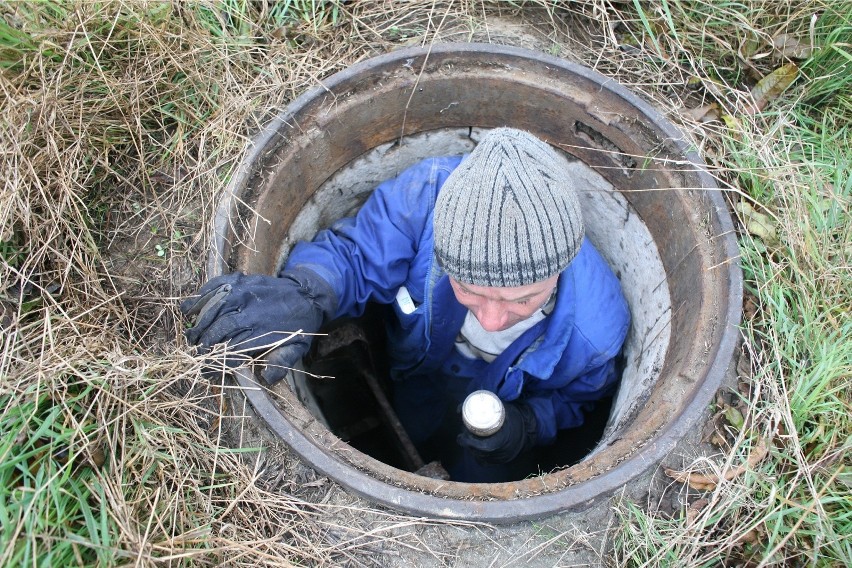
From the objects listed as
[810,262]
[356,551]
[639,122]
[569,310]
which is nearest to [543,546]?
[356,551]

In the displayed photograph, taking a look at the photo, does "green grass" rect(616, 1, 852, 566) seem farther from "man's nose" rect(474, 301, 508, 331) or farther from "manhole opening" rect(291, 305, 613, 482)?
"manhole opening" rect(291, 305, 613, 482)

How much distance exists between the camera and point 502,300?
1786mm

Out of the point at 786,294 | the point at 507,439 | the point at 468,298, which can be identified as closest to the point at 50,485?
the point at 468,298

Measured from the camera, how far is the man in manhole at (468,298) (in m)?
1.58

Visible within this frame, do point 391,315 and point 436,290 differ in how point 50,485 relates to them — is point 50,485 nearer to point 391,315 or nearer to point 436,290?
point 436,290

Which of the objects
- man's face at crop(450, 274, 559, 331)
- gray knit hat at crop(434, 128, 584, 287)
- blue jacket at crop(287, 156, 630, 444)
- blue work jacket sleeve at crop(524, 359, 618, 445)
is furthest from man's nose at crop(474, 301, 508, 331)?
blue work jacket sleeve at crop(524, 359, 618, 445)

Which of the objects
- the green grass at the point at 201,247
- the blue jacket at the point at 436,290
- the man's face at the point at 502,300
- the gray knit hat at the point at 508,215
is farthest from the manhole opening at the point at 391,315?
the gray knit hat at the point at 508,215

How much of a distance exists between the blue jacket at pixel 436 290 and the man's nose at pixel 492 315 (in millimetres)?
261

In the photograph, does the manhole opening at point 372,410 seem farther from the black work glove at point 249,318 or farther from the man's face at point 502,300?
the man's face at point 502,300

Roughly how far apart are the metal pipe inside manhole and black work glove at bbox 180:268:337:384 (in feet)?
0.28

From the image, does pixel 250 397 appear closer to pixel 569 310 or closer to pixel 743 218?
pixel 569 310

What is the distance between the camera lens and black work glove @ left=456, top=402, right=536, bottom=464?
79.7 inches

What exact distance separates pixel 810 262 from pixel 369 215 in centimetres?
136

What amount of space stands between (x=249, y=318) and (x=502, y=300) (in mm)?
701
